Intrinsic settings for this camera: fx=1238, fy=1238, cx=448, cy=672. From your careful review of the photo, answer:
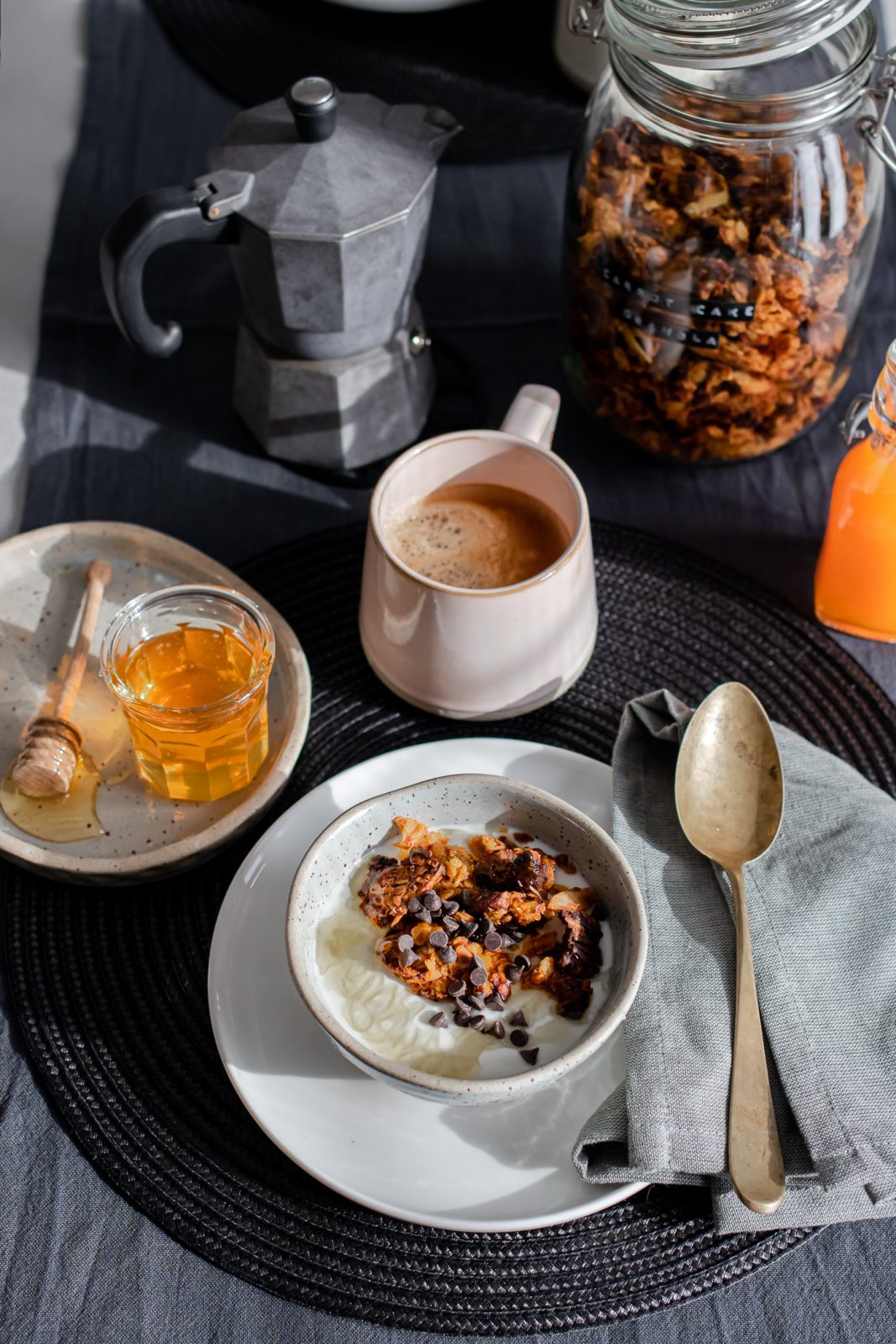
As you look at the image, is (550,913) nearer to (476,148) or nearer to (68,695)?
(68,695)

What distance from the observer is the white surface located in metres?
1.36

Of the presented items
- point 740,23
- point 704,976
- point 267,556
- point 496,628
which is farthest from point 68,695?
point 740,23

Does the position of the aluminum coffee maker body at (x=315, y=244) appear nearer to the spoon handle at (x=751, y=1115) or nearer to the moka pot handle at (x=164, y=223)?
the moka pot handle at (x=164, y=223)

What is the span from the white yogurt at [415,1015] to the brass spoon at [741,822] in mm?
103

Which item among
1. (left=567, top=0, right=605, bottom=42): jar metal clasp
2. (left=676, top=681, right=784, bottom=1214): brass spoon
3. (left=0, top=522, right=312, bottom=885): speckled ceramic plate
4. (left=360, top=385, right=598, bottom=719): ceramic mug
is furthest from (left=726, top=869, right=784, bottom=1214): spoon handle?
(left=567, top=0, right=605, bottom=42): jar metal clasp

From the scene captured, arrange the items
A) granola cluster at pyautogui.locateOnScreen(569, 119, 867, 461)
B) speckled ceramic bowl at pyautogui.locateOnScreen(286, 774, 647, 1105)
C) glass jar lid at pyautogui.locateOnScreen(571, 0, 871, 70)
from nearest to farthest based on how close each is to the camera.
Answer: speckled ceramic bowl at pyautogui.locateOnScreen(286, 774, 647, 1105) → glass jar lid at pyautogui.locateOnScreen(571, 0, 871, 70) → granola cluster at pyautogui.locateOnScreen(569, 119, 867, 461)

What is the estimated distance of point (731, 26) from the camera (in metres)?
0.94

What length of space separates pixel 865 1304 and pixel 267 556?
796 millimetres

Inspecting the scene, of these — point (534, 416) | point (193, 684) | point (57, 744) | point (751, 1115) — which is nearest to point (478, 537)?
point (534, 416)

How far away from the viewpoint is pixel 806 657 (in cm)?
114

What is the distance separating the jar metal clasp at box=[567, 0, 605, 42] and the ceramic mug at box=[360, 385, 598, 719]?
31cm

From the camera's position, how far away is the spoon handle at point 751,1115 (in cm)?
78

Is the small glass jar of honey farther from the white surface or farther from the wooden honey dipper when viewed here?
the white surface

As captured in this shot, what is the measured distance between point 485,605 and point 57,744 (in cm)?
36
